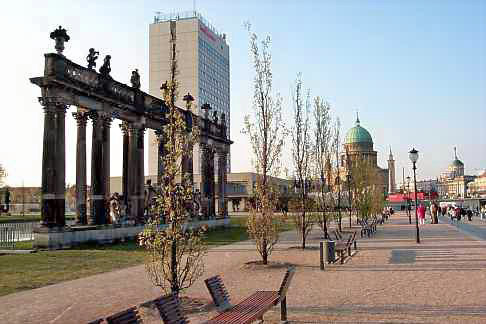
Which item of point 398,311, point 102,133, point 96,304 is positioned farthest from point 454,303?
point 102,133

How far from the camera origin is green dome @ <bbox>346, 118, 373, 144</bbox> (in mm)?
143625

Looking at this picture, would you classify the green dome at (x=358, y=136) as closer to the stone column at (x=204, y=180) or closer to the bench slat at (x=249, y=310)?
the stone column at (x=204, y=180)

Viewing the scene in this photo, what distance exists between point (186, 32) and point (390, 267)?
131 m

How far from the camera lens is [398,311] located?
10266 mm

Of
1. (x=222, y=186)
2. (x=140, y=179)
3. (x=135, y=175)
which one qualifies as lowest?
(x=222, y=186)

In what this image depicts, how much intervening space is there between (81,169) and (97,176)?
1.31 m

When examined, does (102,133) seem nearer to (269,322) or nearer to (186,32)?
(269,322)

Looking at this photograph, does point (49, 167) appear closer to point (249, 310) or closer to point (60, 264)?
point (60, 264)

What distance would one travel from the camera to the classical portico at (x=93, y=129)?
24.8 metres

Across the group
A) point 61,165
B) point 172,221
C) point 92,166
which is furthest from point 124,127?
point 172,221

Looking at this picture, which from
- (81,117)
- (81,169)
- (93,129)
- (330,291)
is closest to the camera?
(330,291)

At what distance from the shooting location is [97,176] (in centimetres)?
2922

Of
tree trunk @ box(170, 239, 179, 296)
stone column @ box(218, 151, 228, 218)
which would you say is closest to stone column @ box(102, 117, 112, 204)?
stone column @ box(218, 151, 228, 218)

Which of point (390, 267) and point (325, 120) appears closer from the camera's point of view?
point (390, 267)
